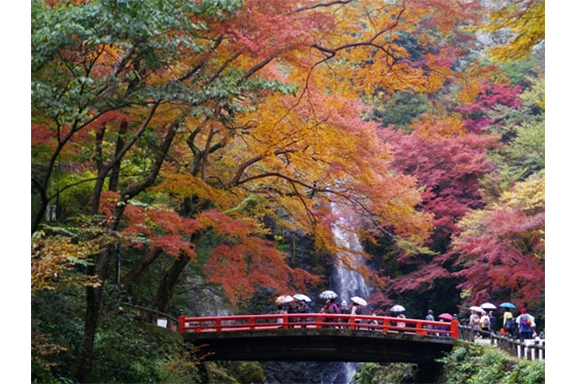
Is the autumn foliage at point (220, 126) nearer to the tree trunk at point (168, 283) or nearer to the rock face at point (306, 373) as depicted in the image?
the tree trunk at point (168, 283)

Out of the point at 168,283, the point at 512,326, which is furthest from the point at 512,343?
the point at 168,283

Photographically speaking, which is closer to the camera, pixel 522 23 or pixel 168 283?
pixel 522 23

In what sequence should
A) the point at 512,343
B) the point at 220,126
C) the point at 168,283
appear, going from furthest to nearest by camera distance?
1. the point at 168,283
2. the point at 512,343
3. the point at 220,126

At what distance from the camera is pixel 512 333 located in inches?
728

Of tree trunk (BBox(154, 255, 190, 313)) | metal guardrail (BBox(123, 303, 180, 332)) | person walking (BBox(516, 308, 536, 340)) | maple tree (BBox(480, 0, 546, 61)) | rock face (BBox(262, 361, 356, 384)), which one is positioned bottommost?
rock face (BBox(262, 361, 356, 384))

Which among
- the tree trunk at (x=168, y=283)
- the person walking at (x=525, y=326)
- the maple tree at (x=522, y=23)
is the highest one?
the maple tree at (x=522, y=23)

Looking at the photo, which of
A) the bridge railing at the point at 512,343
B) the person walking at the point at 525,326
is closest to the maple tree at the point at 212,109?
the person walking at the point at 525,326

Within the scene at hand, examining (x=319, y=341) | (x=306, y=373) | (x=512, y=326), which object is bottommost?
(x=306, y=373)

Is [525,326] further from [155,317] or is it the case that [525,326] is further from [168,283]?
[155,317]

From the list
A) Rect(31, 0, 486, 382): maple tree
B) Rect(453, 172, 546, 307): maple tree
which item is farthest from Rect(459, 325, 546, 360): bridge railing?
Rect(31, 0, 486, 382): maple tree

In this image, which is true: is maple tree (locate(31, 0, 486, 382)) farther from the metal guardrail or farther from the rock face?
the rock face

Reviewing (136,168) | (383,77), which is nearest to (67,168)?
(136,168)

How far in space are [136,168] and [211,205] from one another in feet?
7.94
